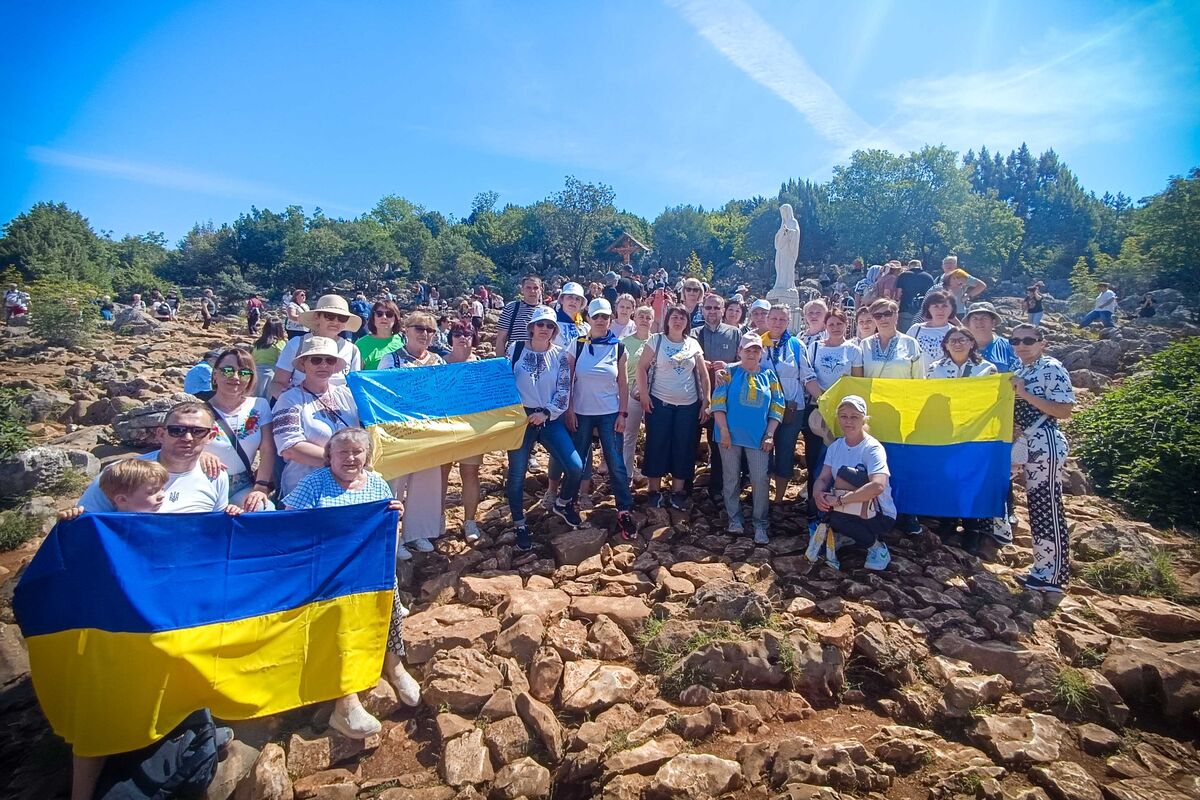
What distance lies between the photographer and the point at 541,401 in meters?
5.08

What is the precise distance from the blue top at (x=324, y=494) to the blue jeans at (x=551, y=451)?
68.0 inches

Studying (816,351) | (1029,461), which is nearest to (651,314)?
(816,351)

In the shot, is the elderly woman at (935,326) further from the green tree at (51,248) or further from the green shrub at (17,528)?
the green tree at (51,248)

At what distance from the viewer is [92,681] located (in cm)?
257

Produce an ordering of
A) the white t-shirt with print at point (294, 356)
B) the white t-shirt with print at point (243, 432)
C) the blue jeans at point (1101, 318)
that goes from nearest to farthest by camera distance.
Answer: the white t-shirt with print at point (243, 432) < the white t-shirt with print at point (294, 356) < the blue jeans at point (1101, 318)

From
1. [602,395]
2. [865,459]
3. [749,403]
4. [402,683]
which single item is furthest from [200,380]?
[865,459]

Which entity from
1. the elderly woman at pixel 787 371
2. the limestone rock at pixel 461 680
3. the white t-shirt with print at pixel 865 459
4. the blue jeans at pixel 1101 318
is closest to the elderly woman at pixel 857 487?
the white t-shirt with print at pixel 865 459

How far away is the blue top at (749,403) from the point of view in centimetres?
507

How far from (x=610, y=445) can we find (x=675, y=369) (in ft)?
3.28

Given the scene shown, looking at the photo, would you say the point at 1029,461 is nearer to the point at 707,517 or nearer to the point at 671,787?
the point at 707,517

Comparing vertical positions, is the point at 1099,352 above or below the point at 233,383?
above

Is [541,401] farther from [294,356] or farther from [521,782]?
[521,782]

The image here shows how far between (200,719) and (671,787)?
2.52 metres

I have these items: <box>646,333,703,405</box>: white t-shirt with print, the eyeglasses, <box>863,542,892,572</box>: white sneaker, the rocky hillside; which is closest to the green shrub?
the rocky hillside
